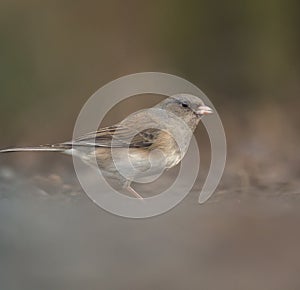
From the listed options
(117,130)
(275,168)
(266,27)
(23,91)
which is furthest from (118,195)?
(266,27)

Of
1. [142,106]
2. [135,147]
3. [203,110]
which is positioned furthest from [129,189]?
[142,106]

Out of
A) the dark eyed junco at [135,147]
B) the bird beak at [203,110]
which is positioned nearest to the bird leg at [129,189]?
the dark eyed junco at [135,147]

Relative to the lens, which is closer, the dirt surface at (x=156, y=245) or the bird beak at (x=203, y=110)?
the dirt surface at (x=156, y=245)

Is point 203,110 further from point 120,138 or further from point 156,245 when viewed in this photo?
point 156,245

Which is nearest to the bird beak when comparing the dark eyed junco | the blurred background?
the dark eyed junco

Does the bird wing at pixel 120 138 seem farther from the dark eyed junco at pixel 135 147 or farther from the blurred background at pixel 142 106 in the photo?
the blurred background at pixel 142 106
